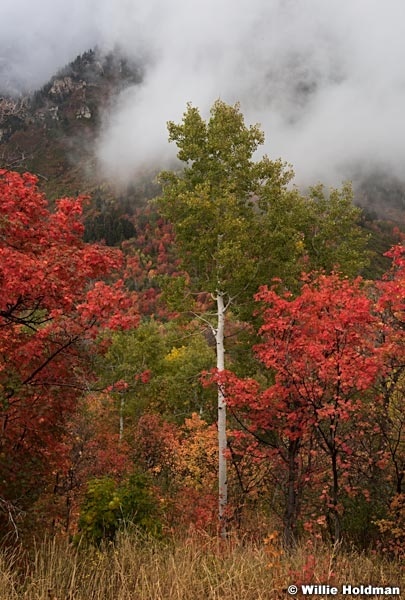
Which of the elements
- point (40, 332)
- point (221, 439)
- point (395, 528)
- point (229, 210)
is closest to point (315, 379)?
point (395, 528)

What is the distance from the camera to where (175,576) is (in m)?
4.83

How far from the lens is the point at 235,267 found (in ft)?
42.5

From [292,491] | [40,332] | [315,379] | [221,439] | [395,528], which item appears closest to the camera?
[40,332]

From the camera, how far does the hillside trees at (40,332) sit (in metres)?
5.92

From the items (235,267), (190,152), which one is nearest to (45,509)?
(235,267)

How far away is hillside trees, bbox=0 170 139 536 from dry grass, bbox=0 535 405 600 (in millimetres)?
1343

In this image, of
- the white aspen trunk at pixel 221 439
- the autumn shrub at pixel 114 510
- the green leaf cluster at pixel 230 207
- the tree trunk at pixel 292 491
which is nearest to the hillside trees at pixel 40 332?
the autumn shrub at pixel 114 510

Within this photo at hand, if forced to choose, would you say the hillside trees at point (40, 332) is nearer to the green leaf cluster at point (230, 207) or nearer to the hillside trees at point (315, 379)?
the hillside trees at point (315, 379)

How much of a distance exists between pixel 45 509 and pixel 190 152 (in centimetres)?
1073

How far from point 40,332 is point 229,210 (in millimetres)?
8003

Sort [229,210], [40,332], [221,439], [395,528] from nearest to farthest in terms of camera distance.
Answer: [40,332]
[395,528]
[221,439]
[229,210]

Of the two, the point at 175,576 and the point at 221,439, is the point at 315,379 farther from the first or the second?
the point at 221,439

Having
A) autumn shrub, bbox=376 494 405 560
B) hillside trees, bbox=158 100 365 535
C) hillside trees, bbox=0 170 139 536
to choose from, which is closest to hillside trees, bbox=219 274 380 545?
autumn shrub, bbox=376 494 405 560

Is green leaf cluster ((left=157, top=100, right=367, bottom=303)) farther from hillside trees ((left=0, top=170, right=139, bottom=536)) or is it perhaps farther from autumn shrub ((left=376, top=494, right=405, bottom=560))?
autumn shrub ((left=376, top=494, right=405, bottom=560))
